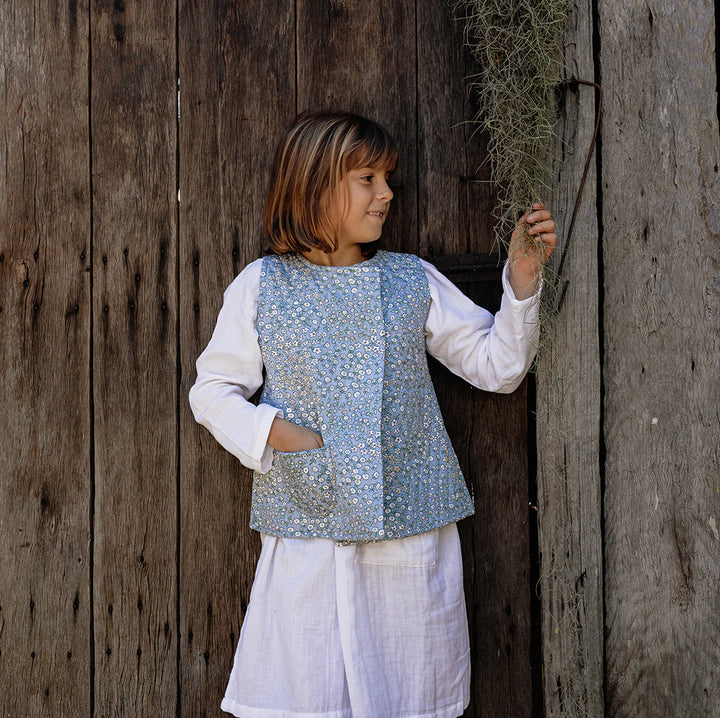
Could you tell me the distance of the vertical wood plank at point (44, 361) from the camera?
6.37 feet

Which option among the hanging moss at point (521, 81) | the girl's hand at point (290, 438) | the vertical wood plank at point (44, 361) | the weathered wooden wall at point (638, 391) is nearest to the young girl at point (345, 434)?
the girl's hand at point (290, 438)

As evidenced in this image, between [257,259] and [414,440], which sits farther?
[257,259]

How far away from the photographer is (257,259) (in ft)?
6.19

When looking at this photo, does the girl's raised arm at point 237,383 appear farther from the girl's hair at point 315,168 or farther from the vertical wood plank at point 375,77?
the vertical wood plank at point 375,77

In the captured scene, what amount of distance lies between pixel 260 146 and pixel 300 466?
2.75 feet

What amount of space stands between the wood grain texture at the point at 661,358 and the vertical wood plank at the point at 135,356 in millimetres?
1089

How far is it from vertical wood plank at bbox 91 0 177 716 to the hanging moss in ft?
2.61

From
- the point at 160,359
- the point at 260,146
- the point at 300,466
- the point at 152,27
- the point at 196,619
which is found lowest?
the point at 196,619

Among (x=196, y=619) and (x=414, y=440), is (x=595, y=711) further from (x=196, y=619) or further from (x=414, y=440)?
(x=196, y=619)

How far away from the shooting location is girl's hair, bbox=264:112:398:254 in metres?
1.71

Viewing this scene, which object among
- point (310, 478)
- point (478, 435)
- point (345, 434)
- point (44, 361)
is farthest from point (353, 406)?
point (44, 361)

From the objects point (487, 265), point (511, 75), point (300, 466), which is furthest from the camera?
point (487, 265)

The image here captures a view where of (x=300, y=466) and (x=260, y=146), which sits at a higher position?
(x=260, y=146)

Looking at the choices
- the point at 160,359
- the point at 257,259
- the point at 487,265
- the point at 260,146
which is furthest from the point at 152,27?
the point at 487,265
